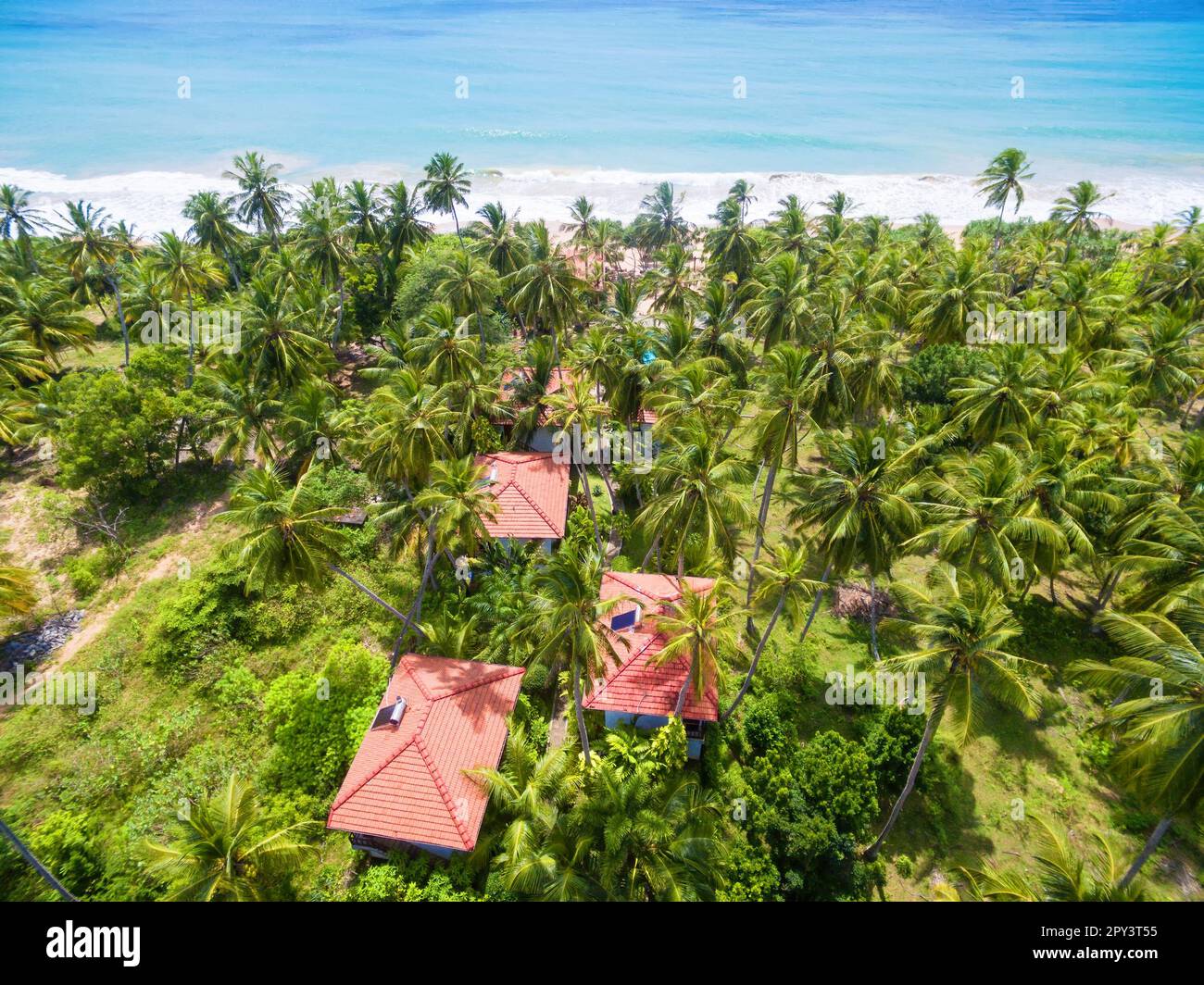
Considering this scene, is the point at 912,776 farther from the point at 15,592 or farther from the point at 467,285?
the point at 15,592

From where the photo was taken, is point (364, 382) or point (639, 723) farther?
point (364, 382)

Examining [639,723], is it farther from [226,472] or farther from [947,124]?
[947,124]

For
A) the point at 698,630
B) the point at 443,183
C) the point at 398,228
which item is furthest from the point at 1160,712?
the point at 443,183

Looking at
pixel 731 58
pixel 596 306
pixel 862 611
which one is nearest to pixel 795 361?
pixel 862 611

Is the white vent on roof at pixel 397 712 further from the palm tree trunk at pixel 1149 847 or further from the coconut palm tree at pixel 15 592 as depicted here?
the palm tree trunk at pixel 1149 847

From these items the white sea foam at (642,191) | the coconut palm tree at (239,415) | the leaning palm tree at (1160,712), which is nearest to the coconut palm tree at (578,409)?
the coconut palm tree at (239,415)

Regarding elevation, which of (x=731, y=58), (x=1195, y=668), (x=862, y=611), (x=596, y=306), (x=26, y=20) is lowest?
(x=862, y=611)
